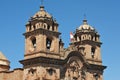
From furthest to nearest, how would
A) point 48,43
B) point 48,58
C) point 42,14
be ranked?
point 42,14, point 48,43, point 48,58

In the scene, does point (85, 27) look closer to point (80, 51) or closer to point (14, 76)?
point (80, 51)

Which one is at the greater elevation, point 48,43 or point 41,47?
point 48,43

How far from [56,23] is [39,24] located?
3.30 m

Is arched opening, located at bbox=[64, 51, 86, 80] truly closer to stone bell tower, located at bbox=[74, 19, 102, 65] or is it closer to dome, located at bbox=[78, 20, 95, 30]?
stone bell tower, located at bbox=[74, 19, 102, 65]

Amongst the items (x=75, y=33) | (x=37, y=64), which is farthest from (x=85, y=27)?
(x=37, y=64)

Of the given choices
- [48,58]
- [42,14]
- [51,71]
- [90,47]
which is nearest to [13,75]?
[51,71]

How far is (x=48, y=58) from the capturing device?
60875mm

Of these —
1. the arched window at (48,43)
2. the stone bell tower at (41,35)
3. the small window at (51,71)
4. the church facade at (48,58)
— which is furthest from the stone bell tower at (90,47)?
the small window at (51,71)

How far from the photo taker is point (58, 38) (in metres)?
63.9

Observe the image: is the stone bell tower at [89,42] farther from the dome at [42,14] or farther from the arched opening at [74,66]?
the dome at [42,14]

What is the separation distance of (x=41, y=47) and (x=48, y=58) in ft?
6.68

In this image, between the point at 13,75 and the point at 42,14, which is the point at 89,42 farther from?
A: the point at 13,75

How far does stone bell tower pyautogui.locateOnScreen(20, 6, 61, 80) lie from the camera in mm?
60438

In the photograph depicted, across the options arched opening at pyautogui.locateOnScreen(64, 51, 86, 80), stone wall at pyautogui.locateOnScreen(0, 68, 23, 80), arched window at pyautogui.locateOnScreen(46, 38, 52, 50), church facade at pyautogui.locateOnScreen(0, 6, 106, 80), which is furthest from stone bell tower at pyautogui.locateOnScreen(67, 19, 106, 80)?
stone wall at pyautogui.locateOnScreen(0, 68, 23, 80)
